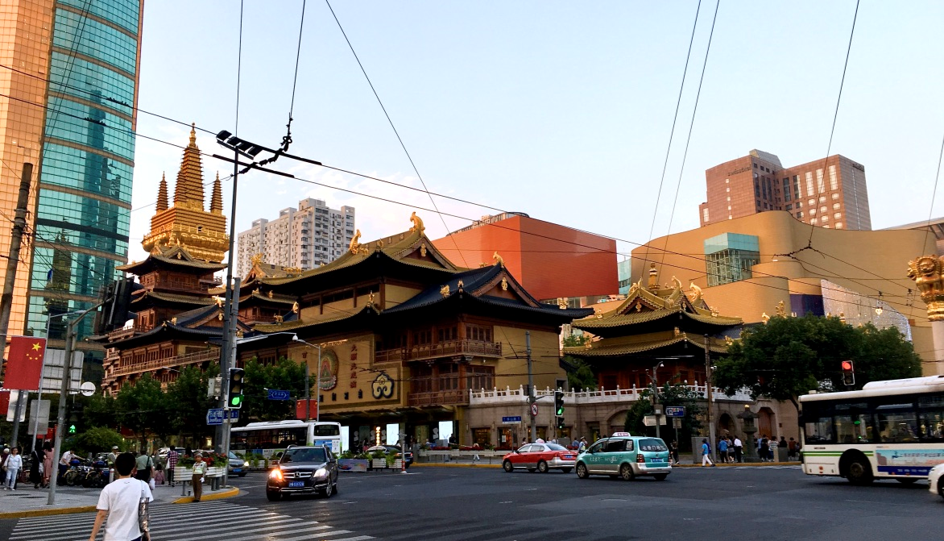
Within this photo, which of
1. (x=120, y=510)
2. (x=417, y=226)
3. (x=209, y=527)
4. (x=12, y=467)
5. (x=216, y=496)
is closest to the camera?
(x=120, y=510)

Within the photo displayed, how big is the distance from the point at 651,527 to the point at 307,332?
5103cm

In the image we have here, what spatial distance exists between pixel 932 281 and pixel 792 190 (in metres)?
156

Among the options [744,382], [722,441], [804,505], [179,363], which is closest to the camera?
[804,505]

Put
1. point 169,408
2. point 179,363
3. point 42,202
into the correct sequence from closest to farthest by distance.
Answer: point 169,408 → point 179,363 → point 42,202

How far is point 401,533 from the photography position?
13461mm

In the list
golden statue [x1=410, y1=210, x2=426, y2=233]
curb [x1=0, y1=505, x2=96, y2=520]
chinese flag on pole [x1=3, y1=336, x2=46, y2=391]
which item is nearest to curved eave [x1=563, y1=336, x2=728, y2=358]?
golden statue [x1=410, y1=210, x2=426, y2=233]

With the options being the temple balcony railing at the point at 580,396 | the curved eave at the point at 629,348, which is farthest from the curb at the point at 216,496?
the curved eave at the point at 629,348

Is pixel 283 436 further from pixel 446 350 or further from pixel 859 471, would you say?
pixel 859 471

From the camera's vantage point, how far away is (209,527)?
50.0ft

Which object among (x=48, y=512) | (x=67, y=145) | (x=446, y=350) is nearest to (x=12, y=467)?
(x=48, y=512)

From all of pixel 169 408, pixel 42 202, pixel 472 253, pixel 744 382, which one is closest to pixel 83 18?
pixel 42 202

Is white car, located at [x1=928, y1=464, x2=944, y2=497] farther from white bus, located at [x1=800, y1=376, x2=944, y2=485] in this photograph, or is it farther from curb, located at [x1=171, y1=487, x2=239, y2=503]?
curb, located at [x1=171, y1=487, x2=239, y2=503]

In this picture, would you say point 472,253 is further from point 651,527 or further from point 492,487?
point 651,527

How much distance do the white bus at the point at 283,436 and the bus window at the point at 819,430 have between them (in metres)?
27.6
